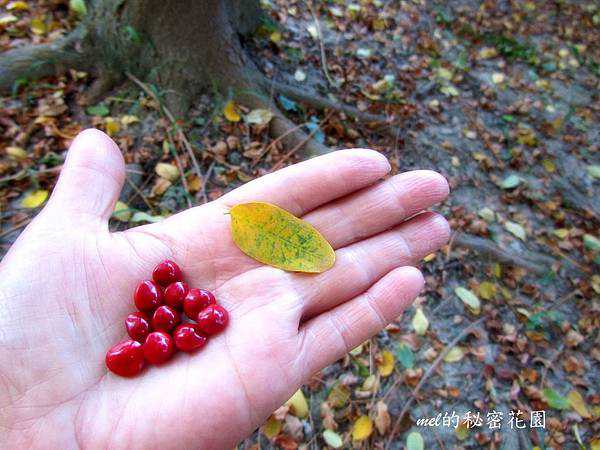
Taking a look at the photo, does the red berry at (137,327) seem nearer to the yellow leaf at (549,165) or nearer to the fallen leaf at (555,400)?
the fallen leaf at (555,400)

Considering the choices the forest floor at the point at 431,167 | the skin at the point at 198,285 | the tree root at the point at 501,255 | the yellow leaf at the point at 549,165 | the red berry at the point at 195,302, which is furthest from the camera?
the yellow leaf at the point at 549,165

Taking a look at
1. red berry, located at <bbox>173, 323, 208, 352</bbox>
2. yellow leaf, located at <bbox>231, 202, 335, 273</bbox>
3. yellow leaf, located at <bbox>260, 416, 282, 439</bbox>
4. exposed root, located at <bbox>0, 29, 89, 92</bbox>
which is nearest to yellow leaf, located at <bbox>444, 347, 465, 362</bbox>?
yellow leaf, located at <bbox>260, 416, 282, 439</bbox>

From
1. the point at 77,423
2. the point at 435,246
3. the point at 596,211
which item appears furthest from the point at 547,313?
the point at 77,423

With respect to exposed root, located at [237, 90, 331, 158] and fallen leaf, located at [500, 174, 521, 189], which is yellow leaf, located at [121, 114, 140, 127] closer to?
exposed root, located at [237, 90, 331, 158]

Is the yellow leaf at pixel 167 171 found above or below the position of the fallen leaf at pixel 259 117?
below

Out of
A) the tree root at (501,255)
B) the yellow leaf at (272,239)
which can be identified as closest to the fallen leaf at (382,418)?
the yellow leaf at (272,239)

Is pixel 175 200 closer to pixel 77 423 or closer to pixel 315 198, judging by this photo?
pixel 315 198

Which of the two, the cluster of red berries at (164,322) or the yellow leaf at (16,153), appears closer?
the cluster of red berries at (164,322)
